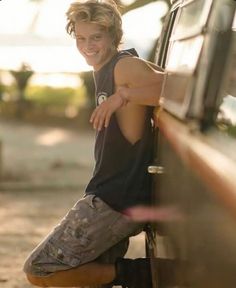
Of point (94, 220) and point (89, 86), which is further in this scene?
point (89, 86)

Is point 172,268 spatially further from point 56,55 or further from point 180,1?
point 56,55

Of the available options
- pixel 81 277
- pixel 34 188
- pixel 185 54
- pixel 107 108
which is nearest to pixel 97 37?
pixel 107 108

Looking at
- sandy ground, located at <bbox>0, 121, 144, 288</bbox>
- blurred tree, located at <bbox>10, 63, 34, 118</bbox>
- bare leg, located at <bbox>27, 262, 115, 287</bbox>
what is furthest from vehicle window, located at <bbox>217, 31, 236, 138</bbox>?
blurred tree, located at <bbox>10, 63, 34, 118</bbox>

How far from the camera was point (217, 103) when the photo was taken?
237 centimetres

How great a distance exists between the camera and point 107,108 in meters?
3.62

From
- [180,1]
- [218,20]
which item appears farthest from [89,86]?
[218,20]

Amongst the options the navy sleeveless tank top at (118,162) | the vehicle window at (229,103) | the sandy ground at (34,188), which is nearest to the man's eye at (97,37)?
the navy sleeveless tank top at (118,162)

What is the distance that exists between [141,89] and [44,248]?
85 centimetres

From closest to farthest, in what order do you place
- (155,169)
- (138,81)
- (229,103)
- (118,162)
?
(229,103) < (155,169) < (138,81) < (118,162)

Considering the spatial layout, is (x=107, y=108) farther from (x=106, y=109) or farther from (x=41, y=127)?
(x=41, y=127)

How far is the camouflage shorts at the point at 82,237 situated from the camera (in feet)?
Result: 12.3

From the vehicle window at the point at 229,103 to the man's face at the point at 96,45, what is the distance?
151cm

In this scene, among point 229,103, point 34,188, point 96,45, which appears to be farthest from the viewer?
point 34,188

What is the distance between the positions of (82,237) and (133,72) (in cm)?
77
